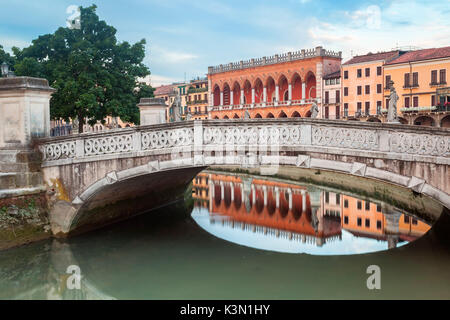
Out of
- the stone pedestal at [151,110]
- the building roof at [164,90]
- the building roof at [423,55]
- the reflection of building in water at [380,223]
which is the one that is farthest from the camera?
the building roof at [164,90]

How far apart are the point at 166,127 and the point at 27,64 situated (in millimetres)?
11803

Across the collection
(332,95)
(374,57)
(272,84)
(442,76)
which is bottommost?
(332,95)

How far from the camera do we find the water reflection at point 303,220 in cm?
1319

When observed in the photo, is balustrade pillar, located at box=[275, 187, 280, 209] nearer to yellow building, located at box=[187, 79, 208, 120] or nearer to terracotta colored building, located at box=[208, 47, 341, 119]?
terracotta colored building, located at box=[208, 47, 341, 119]

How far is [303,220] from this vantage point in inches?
654

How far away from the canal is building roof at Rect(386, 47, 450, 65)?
29.4 meters

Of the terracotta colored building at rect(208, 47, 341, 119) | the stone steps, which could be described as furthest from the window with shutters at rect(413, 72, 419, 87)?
the stone steps

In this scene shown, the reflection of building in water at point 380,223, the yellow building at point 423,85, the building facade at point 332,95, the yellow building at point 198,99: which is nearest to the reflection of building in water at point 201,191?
the reflection of building in water at point 380,223

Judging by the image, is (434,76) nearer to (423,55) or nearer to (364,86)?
(423,55)

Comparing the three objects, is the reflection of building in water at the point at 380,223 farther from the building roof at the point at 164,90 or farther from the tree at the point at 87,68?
the building roof at the point at 164,90

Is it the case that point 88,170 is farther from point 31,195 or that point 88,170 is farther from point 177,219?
point 177,219

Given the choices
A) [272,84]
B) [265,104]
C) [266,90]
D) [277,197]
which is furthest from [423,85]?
[277,197]

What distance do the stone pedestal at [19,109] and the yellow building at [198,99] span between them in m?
58.7

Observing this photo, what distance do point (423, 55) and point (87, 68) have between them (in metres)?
33.6
